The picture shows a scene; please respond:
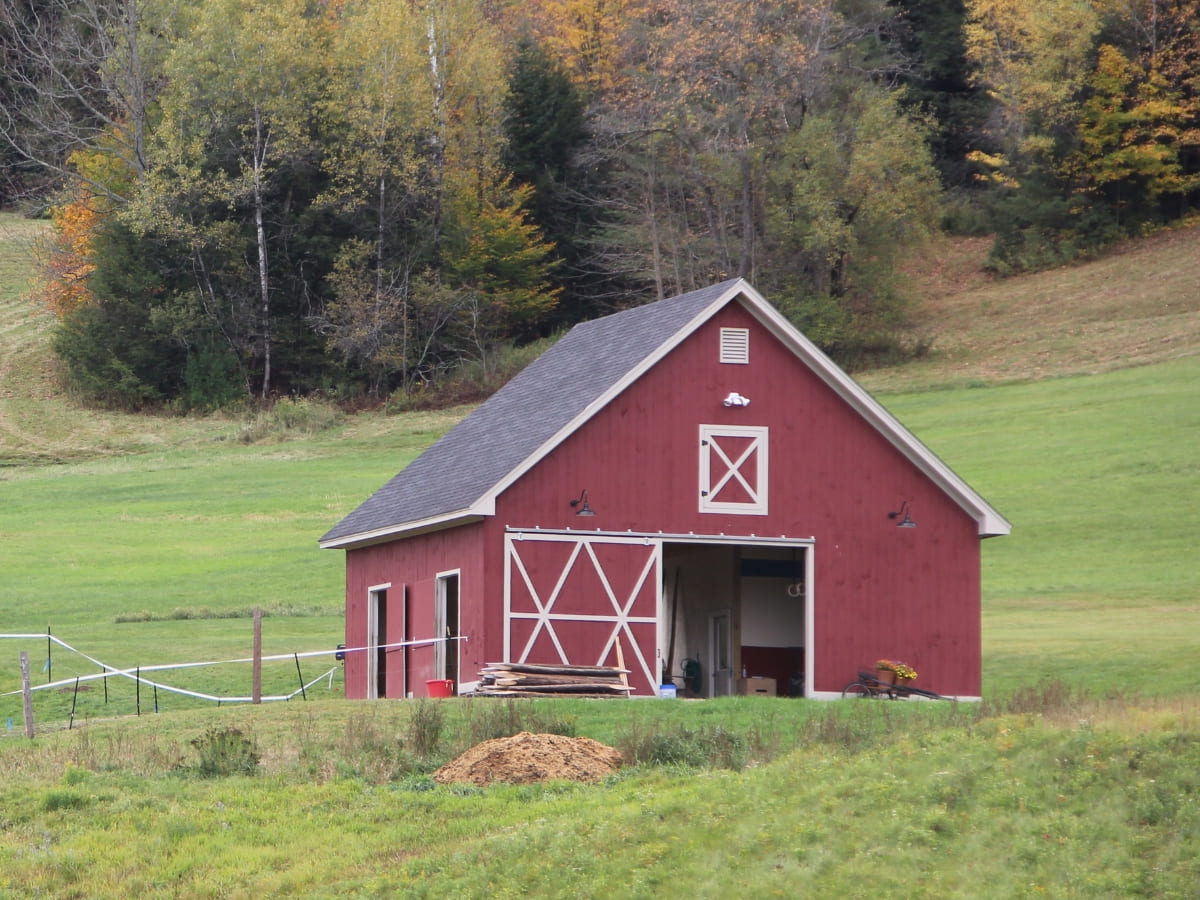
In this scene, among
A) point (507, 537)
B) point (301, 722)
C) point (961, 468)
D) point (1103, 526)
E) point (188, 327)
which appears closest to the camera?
point (301, 722)

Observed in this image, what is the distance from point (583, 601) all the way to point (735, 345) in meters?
4.60

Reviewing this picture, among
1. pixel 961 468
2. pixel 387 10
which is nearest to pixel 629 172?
Answer: pixel 387 10

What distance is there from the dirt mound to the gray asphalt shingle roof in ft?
28.0

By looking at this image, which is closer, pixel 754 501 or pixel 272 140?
pixel 754 501

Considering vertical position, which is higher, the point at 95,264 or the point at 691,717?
the point at 95,264

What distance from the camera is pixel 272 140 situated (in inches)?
2603

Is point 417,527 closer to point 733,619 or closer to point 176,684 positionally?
point 176,684

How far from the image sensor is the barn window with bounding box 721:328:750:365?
88.4 ft

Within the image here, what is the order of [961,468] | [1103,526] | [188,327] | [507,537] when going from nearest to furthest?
1. [507,537]
2. [1103,526]
3. [961,468]
4. [188,327]

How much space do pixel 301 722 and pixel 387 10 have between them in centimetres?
5061

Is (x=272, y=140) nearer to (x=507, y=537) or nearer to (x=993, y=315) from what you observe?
(x=993, y=315)

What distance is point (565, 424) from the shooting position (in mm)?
26109

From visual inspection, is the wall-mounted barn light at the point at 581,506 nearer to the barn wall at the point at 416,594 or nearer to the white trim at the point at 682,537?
the white trim at the point at 682,537

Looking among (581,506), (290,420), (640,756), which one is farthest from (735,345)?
(290,420)
